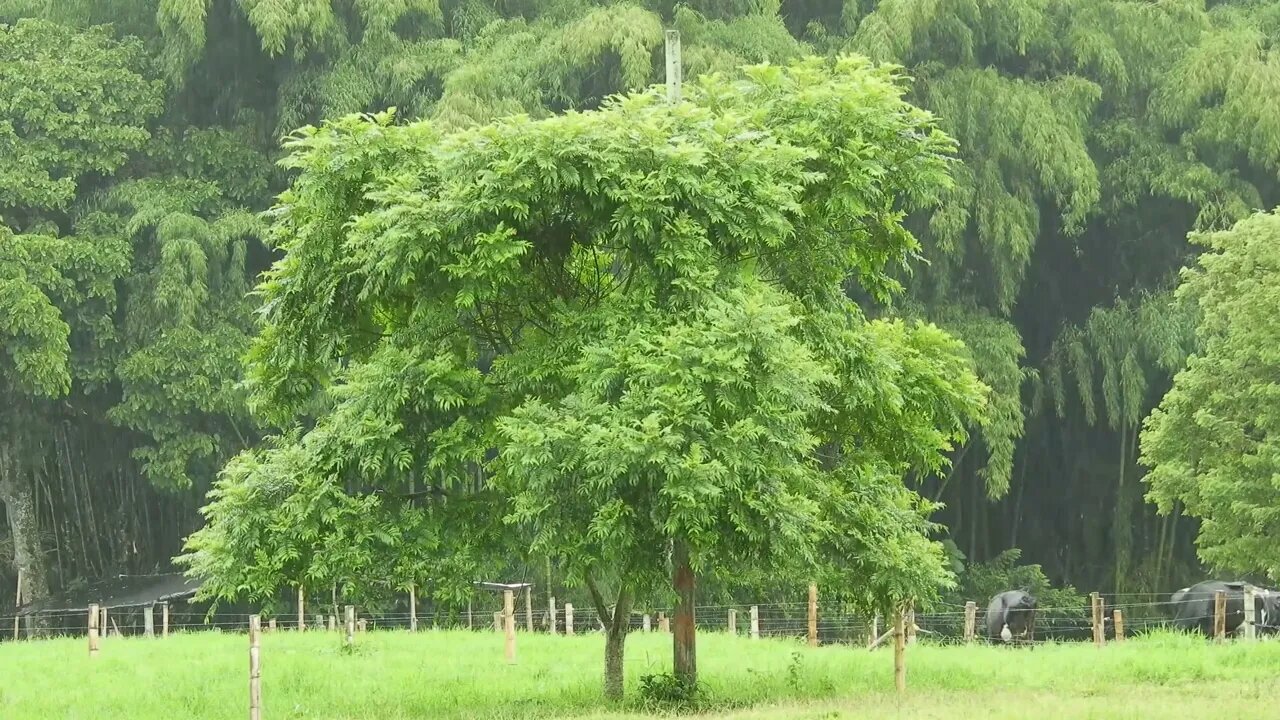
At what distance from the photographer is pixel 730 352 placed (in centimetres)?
1509

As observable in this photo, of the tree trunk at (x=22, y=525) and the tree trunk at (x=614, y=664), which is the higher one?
the tree trunk at (x=22, y=525)

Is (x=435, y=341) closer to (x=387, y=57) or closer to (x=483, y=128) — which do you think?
(x=483, y=128)

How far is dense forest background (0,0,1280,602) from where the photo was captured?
95.8 feet

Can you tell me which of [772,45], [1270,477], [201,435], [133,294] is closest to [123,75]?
[133,294]

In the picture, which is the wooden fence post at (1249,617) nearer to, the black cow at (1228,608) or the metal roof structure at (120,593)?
the black cow at (1228,608)

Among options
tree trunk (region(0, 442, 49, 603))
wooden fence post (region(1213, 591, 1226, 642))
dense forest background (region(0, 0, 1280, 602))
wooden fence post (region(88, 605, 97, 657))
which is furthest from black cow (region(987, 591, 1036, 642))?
tree trunk (region(0, 442, 49, 603))

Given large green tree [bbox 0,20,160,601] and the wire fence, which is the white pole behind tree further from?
large green tree [bbox 0,20,160,601]

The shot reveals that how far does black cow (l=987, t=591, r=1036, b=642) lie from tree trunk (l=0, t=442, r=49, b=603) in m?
15.5

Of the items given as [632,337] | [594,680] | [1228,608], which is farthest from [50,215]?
[1228,608]

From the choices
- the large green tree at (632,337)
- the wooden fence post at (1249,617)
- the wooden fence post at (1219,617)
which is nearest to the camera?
the large green tree at (632,337)

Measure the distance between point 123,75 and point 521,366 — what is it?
1744 cm

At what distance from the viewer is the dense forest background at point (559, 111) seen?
29203mm

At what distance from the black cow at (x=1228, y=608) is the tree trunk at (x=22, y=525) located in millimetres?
18337

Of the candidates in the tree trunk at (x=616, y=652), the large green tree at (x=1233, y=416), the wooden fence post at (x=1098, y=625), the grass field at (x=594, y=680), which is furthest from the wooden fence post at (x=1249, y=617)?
the tree trunk at (x=616, y=652)
